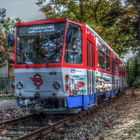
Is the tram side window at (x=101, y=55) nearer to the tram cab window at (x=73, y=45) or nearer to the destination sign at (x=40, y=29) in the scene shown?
the tram cab window at (x=73, y=45)

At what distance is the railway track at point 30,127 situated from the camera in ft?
43.0

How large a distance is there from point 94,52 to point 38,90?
3768mm

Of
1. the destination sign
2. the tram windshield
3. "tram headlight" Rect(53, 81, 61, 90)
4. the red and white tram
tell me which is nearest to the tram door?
the red and white tram

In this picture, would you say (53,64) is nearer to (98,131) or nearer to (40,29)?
(40,29)

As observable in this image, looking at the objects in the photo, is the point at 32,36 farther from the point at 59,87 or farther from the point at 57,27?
the point at 59,87

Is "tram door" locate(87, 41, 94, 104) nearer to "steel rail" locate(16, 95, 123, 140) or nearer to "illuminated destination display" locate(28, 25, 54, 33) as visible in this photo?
"steel rail" locate(16, 95, 123, 140)

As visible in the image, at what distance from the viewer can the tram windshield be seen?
1684 centimetres

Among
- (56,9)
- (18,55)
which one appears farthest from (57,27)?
(56,9)

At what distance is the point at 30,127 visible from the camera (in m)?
15.4

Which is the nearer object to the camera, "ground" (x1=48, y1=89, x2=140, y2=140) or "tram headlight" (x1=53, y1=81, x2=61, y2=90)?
"ground" (x1=48, y1=89, x2=140, y2=140)

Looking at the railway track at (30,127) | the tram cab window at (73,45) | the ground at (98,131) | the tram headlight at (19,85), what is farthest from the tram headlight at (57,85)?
the tram headlight at (19,85)

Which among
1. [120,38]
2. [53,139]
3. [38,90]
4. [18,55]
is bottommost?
[53,139]

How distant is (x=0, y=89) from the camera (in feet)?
148

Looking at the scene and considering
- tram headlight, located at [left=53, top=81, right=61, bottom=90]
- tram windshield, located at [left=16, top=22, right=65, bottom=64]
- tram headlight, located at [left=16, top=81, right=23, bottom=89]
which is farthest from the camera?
tram headlight, located at [left=16, top=81, right=23, bottom=89]
